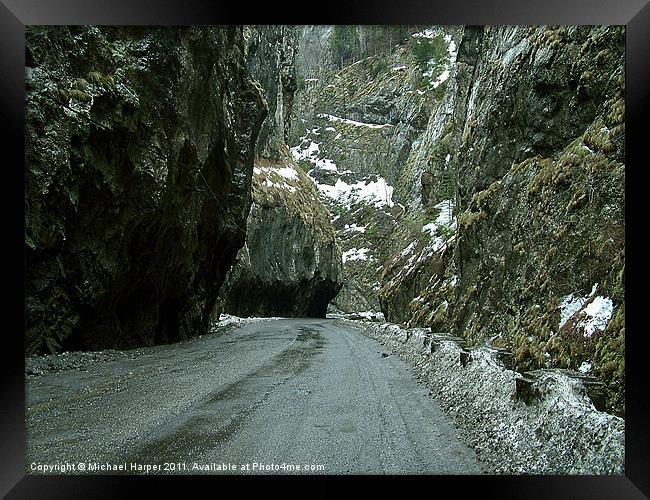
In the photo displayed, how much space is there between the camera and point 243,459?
3.83 m

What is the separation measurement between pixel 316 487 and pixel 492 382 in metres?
2.31

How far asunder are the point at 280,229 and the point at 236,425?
1465 inches

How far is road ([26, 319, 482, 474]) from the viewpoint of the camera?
150 inches

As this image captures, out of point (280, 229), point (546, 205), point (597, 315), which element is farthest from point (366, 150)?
point (597, 315)

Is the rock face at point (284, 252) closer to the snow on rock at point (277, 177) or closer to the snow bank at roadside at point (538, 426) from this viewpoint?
the snow on rock at point (277, 177)

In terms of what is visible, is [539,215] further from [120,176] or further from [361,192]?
[361,192]

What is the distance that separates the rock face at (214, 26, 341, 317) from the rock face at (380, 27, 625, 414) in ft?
75.6

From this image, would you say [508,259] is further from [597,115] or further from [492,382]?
[492,382]

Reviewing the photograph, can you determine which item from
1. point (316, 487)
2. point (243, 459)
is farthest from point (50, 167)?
point (316, 487)

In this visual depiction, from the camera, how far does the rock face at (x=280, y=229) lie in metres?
34.8

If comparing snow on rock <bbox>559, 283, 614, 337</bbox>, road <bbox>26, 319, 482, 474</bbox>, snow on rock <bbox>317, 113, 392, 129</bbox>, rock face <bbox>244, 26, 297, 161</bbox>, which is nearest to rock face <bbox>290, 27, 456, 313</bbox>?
snow on rock <bbox>317, 113, 392, 129</bbox>

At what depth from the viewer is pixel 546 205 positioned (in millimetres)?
7219

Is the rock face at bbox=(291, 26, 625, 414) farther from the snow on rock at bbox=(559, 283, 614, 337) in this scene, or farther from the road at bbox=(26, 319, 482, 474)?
the road at bbox=(26, 319, 482, 474)
